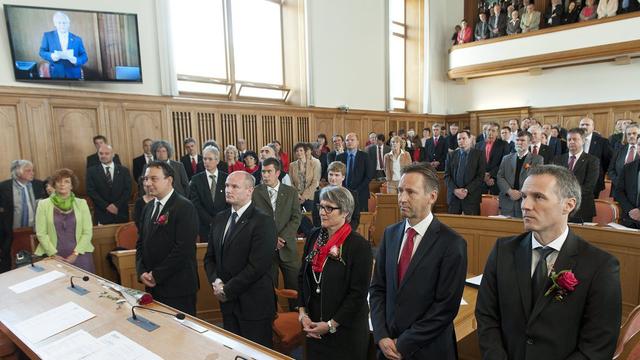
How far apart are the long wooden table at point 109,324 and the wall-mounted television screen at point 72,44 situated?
162 inches

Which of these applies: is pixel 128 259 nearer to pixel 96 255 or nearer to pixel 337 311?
pixel 96 255

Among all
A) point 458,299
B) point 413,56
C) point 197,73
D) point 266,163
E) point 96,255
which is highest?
point 413,56

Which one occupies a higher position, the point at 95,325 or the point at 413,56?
the point at 413,56

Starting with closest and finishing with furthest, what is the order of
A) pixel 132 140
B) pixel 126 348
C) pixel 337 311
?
1. pixel 126 348
2. pixel 337 311
3. pixel 132 140

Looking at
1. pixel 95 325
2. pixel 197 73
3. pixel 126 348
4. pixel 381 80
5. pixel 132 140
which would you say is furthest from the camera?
pixel 381 80

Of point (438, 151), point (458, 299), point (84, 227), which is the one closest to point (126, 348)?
point (458, 299)

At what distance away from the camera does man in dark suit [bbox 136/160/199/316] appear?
2.72 metres

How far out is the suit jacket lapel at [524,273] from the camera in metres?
1.55

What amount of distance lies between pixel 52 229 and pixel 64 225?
0.10 metres

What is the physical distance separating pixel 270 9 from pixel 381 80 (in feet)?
12.4

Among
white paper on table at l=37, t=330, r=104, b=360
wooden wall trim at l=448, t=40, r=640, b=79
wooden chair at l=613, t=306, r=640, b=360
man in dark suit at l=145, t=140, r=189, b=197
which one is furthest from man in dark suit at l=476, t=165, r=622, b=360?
wooden wall trim at l=448, t=40, r=640, b=79

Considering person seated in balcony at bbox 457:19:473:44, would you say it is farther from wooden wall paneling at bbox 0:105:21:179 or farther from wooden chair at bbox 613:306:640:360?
wooden chair at bbox 613:306:640:360

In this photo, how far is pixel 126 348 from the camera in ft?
5.72

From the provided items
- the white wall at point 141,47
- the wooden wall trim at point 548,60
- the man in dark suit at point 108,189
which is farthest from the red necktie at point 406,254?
the wooden wall trim at point 548,60
